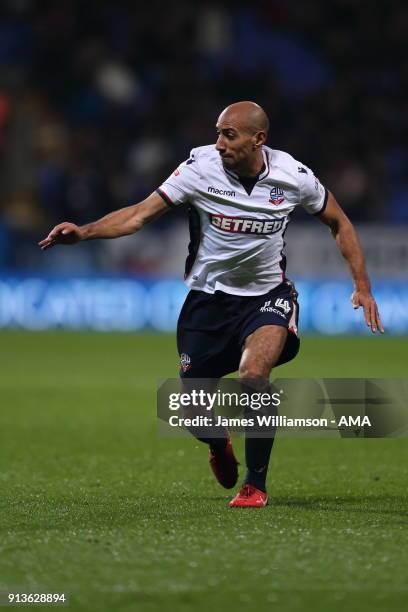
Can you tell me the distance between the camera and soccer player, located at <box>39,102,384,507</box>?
6.51m

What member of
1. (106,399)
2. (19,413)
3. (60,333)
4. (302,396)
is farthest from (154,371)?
(302,396)

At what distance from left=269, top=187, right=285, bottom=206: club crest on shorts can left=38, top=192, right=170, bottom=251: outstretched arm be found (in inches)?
21.9

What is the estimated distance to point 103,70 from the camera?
850 inches

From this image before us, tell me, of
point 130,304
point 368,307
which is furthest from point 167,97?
point 368,307

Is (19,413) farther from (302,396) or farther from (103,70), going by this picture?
(103,70)

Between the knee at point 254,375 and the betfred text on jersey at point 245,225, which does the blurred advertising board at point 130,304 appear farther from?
the knee at point 254,375

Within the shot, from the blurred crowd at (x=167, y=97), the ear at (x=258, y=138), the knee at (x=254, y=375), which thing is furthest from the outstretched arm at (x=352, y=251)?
the blurred crowd at (x=167, y=97)

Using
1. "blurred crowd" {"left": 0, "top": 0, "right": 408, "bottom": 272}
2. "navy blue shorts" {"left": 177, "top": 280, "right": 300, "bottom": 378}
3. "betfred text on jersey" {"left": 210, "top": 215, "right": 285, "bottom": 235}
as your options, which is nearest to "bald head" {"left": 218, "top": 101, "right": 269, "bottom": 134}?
"betfred text on jersey" {"left": 210, "top": 215, "right": 285, "bottom": 235}

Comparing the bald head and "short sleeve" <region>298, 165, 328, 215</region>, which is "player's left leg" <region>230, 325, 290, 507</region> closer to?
"short sleeve" <region>298, 165, 328, 215</region>

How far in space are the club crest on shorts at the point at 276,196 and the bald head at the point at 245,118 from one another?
0.33 meters

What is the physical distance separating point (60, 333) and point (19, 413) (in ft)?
25.9

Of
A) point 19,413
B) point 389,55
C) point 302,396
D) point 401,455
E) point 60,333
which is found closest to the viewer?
point 302,396

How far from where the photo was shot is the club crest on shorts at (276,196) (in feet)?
21.9

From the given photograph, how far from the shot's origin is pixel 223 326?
6.77 m
